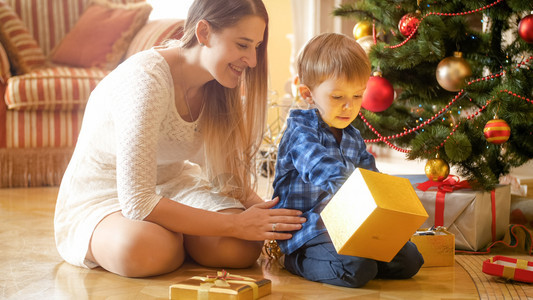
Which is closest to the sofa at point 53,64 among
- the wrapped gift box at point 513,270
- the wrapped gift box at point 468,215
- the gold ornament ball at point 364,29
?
the gold ornament ball at point 364,29

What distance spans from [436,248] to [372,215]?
1.47 ft

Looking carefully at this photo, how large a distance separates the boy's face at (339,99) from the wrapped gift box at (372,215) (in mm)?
201

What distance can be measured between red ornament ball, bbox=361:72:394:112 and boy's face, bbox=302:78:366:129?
488 millimetres

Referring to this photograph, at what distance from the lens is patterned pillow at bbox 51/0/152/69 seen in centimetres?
300

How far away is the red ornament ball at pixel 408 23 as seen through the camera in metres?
1.77

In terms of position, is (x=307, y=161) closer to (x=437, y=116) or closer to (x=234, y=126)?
(x=234, y=126)

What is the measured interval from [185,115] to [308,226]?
0.43 metres

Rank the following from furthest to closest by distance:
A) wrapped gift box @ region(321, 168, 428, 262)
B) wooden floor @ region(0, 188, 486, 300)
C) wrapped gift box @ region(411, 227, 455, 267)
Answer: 1. wrapped gift box @ region(411, 227, 455, 267)
2. wooden floor @ region(0, 188, 486, 300)
3. wrapped gift box @ region(321, 168, 428, 262)

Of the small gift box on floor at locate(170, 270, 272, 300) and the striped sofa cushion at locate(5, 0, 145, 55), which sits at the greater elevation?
the striped sofa cushion at locate(5, 0, 145, 55)

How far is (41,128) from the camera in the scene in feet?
8.68

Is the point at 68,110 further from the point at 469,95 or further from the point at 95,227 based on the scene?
the point at 469,95

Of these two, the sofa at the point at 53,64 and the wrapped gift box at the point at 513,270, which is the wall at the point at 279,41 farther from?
the wrapped gift box at the point at 513,270

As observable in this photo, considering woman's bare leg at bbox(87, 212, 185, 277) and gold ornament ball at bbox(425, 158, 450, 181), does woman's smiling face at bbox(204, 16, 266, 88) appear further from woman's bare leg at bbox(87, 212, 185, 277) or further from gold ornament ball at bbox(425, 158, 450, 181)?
gold ornament ball at bbox(425, 158, 450, 181)

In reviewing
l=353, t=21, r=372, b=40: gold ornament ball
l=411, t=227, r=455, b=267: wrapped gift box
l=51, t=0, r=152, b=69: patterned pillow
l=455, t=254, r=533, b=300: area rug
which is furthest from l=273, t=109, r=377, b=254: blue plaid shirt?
l=51, t=0, r=152, b=69: patterned pillow
